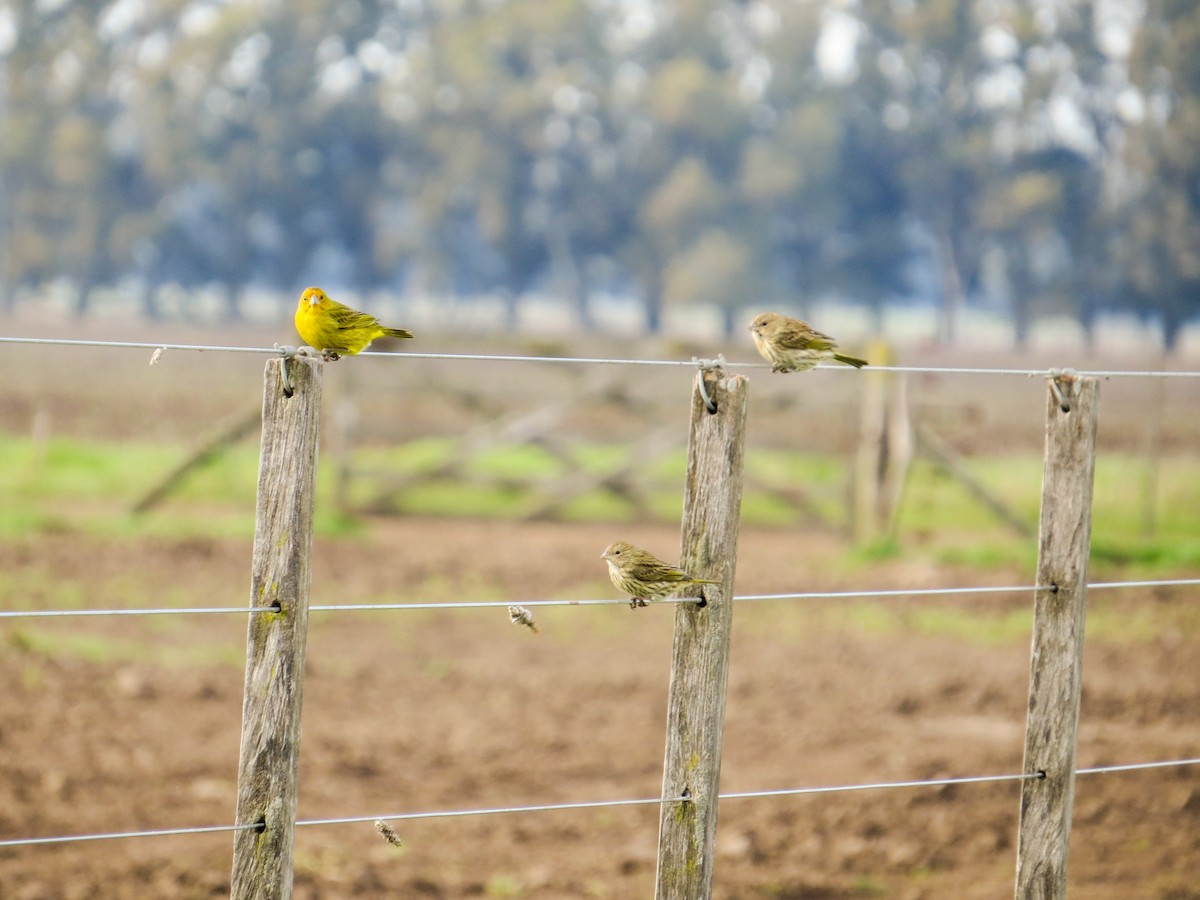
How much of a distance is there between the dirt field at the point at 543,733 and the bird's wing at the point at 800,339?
2615 mm

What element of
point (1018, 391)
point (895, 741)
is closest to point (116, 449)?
point (895, 741)

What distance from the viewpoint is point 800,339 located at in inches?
207

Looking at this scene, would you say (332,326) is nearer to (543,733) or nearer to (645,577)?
(645,577)

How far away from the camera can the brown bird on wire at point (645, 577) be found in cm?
376

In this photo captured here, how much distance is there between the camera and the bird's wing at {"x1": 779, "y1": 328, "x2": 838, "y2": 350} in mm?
5250

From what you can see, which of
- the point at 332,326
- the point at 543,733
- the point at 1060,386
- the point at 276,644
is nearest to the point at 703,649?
the point at 276,644

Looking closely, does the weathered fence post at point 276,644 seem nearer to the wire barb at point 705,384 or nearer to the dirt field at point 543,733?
the wire barb at point 705,384

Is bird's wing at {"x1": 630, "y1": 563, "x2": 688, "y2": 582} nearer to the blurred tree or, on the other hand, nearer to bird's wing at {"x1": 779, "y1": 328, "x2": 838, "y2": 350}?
bird's wing at {"x1": 779, "y1": 328, "x2": 838, "y2": 350}

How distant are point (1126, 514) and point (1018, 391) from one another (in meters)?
31.4

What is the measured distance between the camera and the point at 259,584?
3.48 m

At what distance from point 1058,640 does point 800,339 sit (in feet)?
5.14

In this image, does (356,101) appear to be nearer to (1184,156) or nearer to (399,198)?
(399,198)

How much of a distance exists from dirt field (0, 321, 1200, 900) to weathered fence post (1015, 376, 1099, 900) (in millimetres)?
2339

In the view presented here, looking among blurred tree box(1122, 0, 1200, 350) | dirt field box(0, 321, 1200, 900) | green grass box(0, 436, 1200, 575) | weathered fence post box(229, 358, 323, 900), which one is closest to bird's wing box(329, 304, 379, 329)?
weathered fence post box(229, 358, 323, 900)
